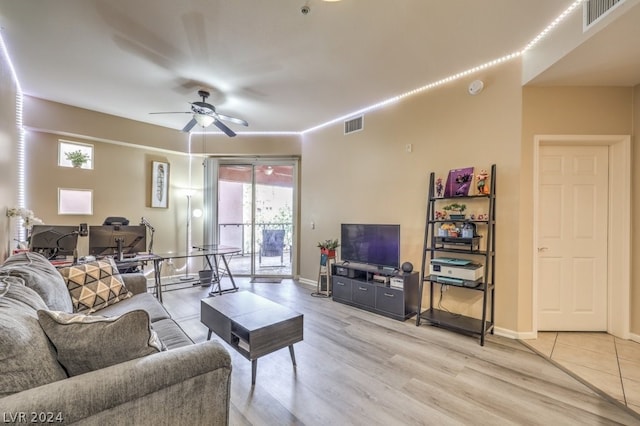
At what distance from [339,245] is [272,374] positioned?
2623mm

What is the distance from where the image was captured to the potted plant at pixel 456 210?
127 inches

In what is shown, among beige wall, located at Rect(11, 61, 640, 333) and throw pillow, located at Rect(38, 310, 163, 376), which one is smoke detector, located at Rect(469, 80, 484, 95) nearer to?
beige wall, located at Rect(11, 61, 640, 333)

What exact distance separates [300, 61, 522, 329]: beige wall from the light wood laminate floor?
0.76 metres

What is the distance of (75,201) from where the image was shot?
15.1ft

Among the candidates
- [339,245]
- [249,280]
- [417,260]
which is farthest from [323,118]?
[249,280]

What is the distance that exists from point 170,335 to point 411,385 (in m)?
1.84

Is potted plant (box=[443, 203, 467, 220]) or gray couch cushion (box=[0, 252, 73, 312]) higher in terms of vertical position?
potted plant (box=[443, 203, 467, 220])

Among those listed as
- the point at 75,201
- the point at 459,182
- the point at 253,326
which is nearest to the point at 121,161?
the point at 75,201

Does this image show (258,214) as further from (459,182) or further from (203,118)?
(459,182)

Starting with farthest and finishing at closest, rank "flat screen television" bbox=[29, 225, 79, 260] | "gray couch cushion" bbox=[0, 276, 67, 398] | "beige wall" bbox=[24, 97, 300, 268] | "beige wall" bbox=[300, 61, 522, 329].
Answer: "beige wall" bbox=[24, 97, 300, 268], "flat screen television" bbox=[29, 225, 79, 260], "beige wall" bbox=[300, 61, 522, 329], "gray couch cushion" bbox=[0, 276, 67, 398]

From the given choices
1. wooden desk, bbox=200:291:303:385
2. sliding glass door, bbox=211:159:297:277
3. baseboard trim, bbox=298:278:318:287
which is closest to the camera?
wooden desk, bbox=200:291:303:385

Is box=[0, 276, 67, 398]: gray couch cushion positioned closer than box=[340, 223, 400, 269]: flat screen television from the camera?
Yes

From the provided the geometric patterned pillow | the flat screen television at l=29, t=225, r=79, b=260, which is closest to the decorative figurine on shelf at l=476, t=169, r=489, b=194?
the geometric patterned pillow

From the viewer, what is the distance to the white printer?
9.84 feet
